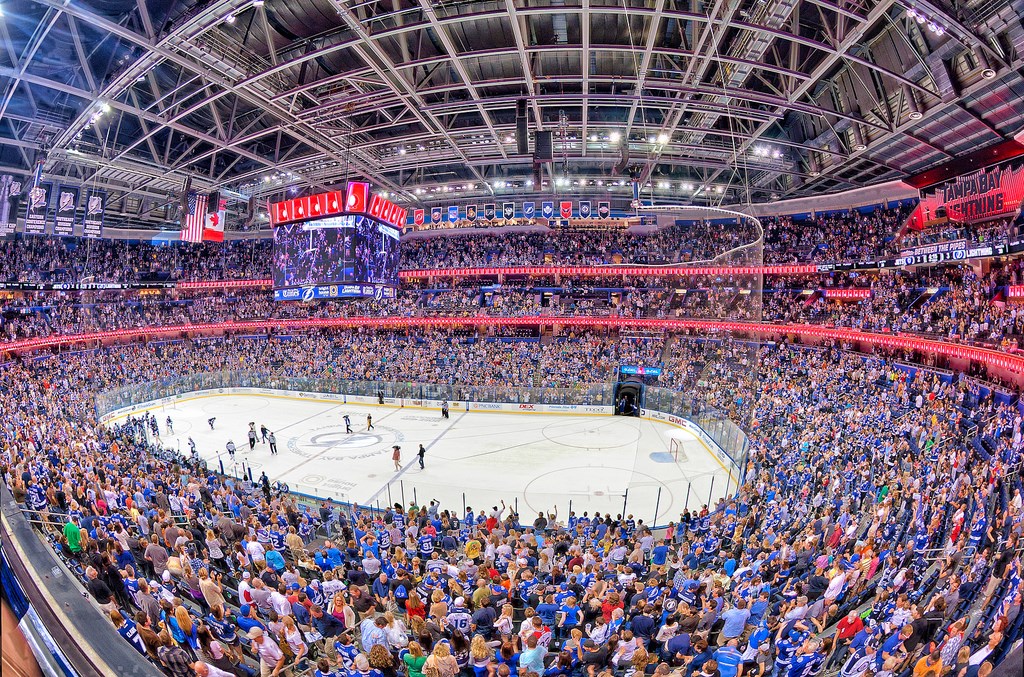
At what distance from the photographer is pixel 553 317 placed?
40.2m

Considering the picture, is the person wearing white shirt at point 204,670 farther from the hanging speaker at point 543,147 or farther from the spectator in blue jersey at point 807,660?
the hanging speaker at point 543,147

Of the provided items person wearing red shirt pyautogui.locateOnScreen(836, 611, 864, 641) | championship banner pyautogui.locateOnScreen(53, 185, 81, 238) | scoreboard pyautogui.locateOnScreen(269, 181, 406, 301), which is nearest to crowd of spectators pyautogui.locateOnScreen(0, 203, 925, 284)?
scoreboard pyautogui.locateOnScreen(269, 181, 406, 301)

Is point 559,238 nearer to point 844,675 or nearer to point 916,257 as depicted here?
point 916,257

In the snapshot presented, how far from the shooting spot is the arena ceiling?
47.0ft

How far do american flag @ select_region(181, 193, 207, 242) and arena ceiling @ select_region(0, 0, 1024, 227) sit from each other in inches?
71.0

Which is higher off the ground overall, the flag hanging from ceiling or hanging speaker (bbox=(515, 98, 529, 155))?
hanging speaker (bbox=(515, 98, 529, 155))

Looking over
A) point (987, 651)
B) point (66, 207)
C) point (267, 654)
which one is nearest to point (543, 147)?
point (267, 654)

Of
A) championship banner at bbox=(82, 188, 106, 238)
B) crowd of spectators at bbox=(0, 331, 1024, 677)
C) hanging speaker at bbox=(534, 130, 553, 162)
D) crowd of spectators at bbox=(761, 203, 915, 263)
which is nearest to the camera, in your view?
crowd of spectators at bbox=(0, 331, 1024, 677)

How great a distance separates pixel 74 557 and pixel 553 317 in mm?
33888

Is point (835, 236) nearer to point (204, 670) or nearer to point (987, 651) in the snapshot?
point (987, 651)

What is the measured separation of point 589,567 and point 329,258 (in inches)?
635

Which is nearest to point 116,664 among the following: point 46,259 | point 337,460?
point 337,460

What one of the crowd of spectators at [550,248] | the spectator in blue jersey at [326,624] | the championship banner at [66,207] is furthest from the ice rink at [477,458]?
the crowd of spectators at [550,248]

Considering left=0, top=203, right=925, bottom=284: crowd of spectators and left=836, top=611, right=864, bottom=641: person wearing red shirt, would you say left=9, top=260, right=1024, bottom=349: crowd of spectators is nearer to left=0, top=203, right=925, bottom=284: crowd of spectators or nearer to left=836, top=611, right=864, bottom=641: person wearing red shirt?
left=0, top=203, right=925, bottom=284: crowd of spectators
